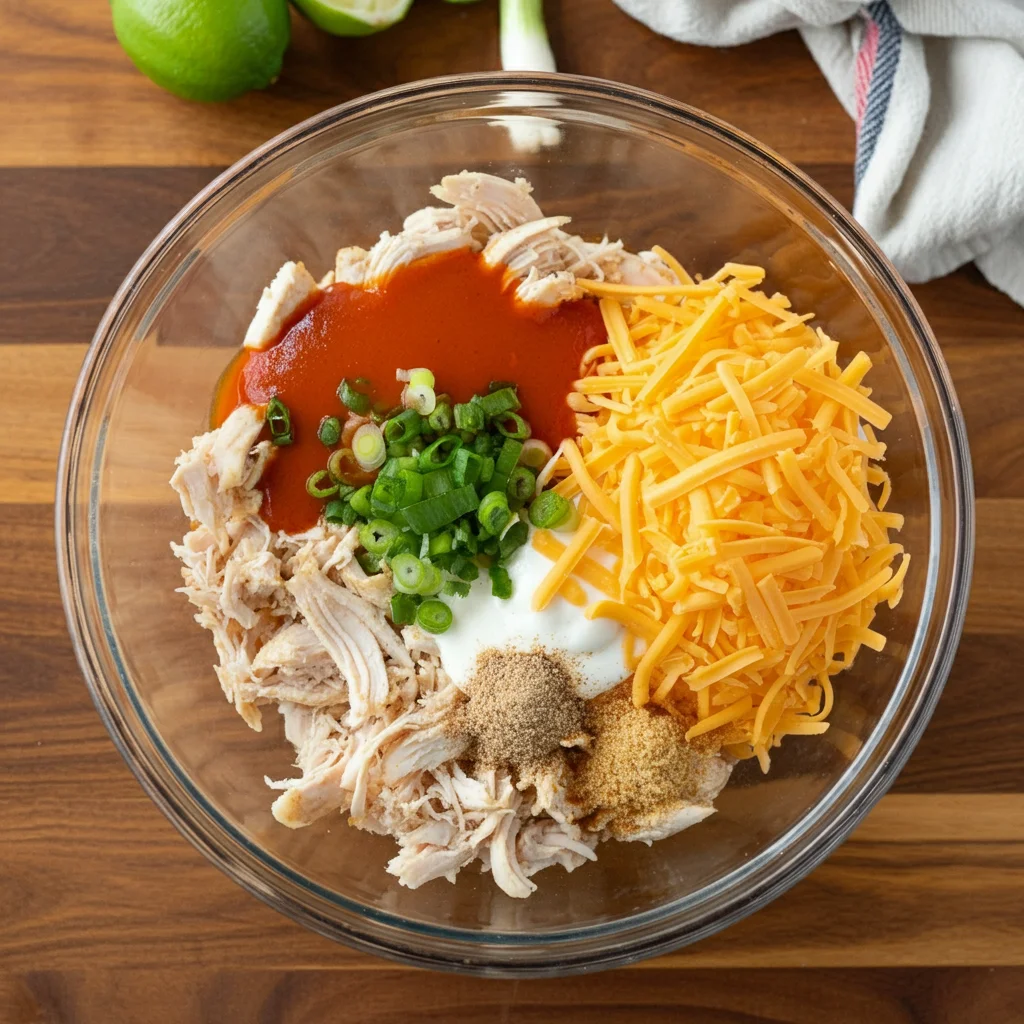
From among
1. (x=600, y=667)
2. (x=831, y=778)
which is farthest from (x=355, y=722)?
(x=831, y=778)

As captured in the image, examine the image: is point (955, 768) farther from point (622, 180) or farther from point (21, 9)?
point (21, 9)

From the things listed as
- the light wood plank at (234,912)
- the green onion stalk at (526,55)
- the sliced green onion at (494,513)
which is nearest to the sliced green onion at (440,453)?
the sliced green onion at (494,513)

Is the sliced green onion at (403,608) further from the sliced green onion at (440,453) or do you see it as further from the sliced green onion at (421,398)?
the sliced green onion at (421,398)

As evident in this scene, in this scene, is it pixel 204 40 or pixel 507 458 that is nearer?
pixel 507 458

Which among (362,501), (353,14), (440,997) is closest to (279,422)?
(362,501)

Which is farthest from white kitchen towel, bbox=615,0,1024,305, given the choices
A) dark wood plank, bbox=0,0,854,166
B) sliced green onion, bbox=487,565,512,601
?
sliced green onion, bbox=487,565,512,601

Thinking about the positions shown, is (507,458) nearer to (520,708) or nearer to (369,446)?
(369,446)
